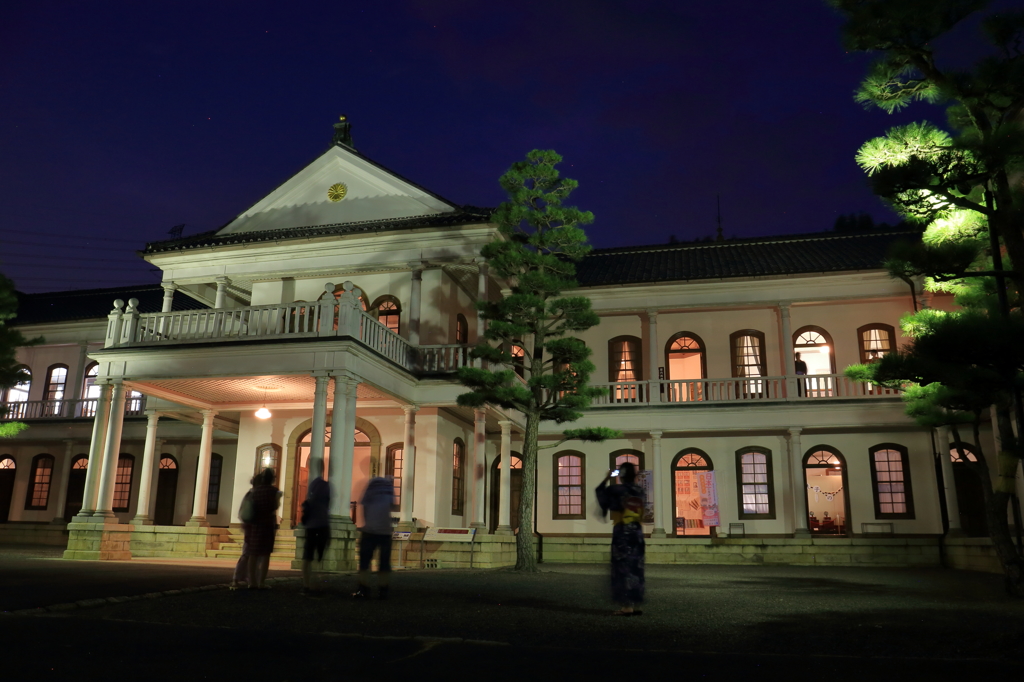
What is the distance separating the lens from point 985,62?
33.3ft

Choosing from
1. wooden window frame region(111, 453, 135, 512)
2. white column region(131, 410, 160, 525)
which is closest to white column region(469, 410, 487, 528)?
white column region(131, 410, 160, 525)

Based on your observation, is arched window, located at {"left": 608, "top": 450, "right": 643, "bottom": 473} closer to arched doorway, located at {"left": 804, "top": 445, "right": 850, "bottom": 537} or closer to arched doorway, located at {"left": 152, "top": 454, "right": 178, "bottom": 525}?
arched doorway, located at {"left": 804, "top": 445, "right": 850, "bottom": 537}

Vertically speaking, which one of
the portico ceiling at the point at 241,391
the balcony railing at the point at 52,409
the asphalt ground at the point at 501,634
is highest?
the balcony railing at the point at 52,409

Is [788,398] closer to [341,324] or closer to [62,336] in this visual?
[341,324]

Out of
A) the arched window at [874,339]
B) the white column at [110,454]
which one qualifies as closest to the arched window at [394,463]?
the white column at [110,454]

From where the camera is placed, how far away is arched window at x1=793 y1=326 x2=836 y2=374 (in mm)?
23922

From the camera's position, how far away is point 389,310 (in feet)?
69.5

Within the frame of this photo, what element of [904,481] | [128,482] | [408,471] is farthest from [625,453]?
[128,482]

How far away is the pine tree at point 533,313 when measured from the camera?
1590 centimetres

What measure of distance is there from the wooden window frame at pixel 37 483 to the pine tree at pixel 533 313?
1977 cm

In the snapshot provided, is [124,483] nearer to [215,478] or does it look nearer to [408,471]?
[215,478]

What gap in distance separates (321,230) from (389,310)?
Result: 2.74 meters

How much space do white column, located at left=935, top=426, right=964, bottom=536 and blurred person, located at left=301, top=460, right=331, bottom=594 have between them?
16753mm

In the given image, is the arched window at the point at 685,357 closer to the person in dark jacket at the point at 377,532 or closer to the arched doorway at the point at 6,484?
the person in dark jacket at the point at 377,532
